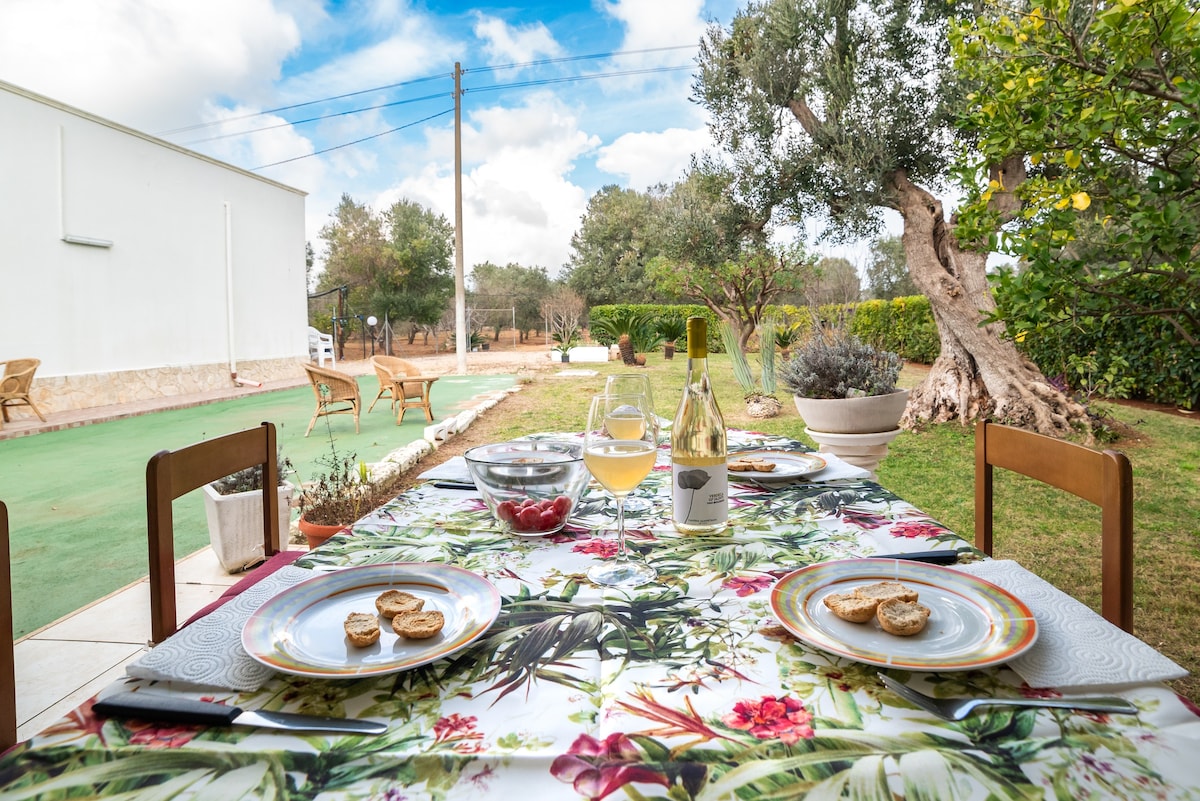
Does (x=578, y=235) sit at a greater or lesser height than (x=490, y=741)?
greater

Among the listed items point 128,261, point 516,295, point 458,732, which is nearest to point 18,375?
point 128,261

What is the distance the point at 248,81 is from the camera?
495 inches

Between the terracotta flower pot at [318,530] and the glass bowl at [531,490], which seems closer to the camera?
the glass bowl at [531,490]

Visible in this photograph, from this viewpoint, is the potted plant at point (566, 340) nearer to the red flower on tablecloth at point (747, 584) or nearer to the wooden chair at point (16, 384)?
the wooden chair at point (16, 384)

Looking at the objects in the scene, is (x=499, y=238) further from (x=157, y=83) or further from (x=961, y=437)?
(x=961, y=437)

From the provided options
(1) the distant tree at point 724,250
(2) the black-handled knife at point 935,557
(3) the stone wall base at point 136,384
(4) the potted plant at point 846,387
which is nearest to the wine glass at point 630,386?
(2) the black-handled knife at point 935,557

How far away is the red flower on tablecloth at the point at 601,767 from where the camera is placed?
434 millimetres

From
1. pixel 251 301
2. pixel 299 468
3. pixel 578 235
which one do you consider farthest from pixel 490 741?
pixel 578 235

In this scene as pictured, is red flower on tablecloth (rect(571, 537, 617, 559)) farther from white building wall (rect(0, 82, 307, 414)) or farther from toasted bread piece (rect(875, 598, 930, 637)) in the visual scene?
white building wall (rect(0, 82, 307, 414))

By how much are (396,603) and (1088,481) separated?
41.5 inches

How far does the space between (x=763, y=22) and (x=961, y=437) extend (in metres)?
3.89

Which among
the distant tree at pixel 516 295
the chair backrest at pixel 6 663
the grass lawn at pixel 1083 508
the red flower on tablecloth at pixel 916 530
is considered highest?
the distant tree at pixel 516 295

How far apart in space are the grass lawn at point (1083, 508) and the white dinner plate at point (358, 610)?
1737 mm

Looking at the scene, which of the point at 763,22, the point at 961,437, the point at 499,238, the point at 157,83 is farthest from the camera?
the point at 499,238
